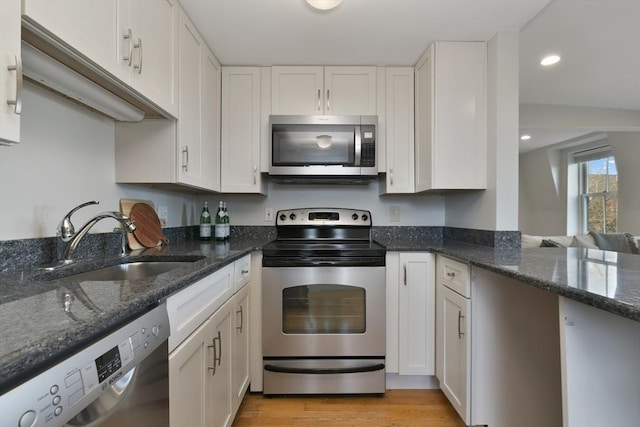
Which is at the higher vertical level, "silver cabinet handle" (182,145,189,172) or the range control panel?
"silver cabinet handle" (182,145,189,172)

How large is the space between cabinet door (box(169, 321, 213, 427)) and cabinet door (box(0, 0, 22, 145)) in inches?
28.2

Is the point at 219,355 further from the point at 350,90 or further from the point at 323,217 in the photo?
the point at 350,90

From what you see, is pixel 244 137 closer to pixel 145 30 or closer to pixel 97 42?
pixel 145 30

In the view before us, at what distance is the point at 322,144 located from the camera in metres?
2.13

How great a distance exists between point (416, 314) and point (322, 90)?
1.68 metres

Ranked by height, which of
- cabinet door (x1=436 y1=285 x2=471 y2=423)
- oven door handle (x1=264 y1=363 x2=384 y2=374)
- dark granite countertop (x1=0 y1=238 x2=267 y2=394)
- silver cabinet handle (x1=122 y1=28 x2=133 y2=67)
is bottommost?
oven door handle (x1=264 y1=363 x2=384 y2=374)

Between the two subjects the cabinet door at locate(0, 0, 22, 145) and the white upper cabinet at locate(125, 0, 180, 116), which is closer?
the cabinet door at locate(0, 0, 22, 145)

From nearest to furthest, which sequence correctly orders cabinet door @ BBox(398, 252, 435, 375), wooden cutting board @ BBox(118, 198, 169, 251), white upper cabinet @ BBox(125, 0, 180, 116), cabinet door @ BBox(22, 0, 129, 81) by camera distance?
1. cabinet door @ BBox(22, 0, 129, 81)
2. white upper cabinet @ BBox(125, 0, 180, 116)
3. wooden cutting board @ BBox(118, 198, 169, 251)
4. cabinet door @ BBox(398, 252, 435, 375)

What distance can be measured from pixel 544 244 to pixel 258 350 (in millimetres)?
3282

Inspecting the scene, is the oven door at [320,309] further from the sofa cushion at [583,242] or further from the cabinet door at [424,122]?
the sofa cushion at [583,242]

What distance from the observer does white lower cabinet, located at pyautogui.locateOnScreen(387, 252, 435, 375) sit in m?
1.95

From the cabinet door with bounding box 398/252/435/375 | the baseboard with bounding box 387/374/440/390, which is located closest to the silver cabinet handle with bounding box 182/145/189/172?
the cabinet door with bounding box 398/252/435/375

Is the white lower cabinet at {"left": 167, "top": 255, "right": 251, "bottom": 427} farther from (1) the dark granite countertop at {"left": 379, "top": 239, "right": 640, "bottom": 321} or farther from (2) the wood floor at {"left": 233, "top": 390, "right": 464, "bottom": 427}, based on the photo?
(1) the dark granite countertop at {"left": 379, "top": 239, "right": 640, "bottom": 321}

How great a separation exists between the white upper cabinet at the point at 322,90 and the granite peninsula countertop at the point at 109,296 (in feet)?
4.31
